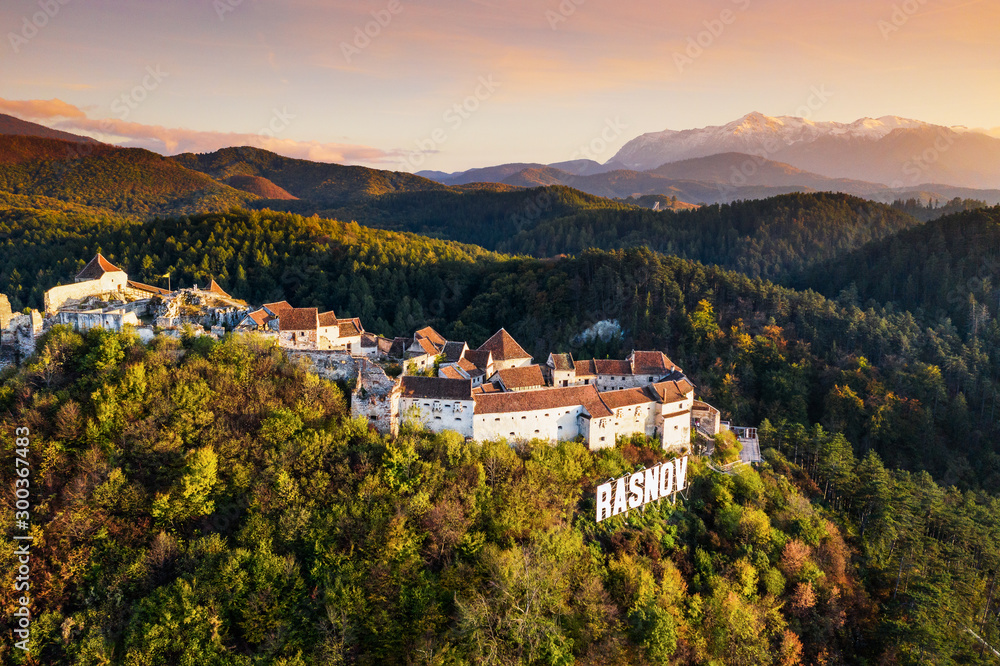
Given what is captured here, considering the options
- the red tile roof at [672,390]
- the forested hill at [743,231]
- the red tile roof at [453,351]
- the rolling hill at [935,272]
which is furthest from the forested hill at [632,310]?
the forested hill at [743,231]

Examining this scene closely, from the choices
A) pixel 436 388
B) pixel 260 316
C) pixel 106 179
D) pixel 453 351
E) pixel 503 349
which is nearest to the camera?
pixel 436 388

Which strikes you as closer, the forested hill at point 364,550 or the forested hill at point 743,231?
Result: the forested hill at point 364,550

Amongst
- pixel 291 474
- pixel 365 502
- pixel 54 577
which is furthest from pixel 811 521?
pixel 54 577

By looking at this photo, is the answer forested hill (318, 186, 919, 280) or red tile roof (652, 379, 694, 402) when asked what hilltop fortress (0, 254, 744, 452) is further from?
forested hill (318, 186, 919, 280)

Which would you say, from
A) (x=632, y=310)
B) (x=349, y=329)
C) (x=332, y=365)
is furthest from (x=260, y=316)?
(x=632, y=310)

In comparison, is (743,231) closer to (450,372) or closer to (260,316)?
(450,372)

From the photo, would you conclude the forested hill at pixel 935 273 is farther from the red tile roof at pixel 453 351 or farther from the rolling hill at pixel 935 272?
the red tile roof at pixel 453 351

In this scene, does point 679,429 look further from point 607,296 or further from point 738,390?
point 607,296
